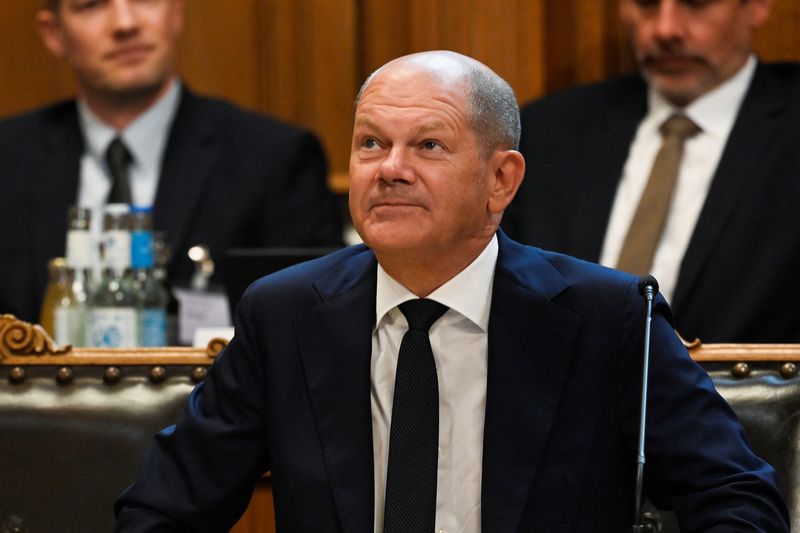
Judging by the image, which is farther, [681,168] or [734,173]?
[681,168]

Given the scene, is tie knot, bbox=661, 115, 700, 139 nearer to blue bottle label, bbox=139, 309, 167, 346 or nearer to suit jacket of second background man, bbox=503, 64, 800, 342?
suit jacket of second background man, bbox=503, 64, 800, 342

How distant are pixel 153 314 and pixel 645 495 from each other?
1215 millimetres

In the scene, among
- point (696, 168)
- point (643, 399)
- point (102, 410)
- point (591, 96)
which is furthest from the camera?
point (591, 96)

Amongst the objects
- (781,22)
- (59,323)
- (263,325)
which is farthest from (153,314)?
(781,22)

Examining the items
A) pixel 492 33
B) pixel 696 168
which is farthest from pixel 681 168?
pixel 492 33

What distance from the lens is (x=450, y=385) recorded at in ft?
6.77

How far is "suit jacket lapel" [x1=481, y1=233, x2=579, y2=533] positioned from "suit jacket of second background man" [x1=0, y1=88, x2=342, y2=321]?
182 centimetres

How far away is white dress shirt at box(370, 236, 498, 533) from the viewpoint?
6.60 feet

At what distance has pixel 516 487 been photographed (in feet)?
6.45

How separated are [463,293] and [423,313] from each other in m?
0.07

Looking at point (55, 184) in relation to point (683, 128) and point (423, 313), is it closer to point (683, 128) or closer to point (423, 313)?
point (683, 128)

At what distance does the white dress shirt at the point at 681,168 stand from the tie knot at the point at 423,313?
152 centimetres

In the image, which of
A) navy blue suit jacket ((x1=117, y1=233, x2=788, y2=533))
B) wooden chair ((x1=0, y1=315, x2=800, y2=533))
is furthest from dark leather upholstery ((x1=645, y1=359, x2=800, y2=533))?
navy blue suit jacket ((x1=117, y1=233, x2=788, y2=533))

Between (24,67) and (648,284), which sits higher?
(24,67)
